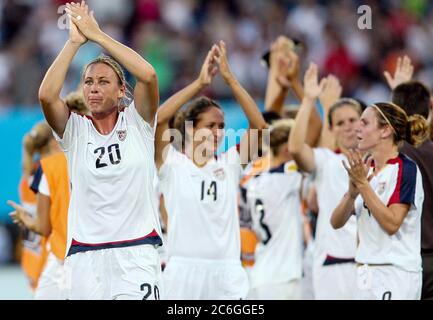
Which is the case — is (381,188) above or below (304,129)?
below

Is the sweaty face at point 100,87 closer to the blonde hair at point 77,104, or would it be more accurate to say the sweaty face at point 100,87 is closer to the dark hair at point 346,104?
the blonde hair at point 77,104

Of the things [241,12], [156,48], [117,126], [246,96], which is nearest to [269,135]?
[246,96]

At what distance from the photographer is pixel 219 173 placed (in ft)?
27.7

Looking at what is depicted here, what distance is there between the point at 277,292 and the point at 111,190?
10.5ft

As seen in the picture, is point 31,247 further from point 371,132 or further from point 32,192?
point 371,132

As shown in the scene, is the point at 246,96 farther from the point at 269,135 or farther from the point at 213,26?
the point at 213,26

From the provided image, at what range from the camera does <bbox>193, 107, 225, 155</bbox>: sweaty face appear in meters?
8.33

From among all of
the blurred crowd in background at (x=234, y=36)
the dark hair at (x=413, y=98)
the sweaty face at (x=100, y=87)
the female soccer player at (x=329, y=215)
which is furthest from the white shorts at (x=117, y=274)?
the blurred crowd in background at (x=234, y=36)

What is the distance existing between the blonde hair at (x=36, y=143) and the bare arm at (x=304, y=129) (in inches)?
94.7

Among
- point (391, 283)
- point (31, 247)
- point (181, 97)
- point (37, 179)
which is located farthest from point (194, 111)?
point (31, 247)

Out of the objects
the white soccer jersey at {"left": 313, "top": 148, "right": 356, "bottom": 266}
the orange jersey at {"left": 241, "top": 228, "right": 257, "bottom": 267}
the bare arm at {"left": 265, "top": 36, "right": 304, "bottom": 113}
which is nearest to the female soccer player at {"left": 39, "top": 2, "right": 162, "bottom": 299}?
the white soccer jersey at {"left": 313, "top": 148, "right": 356, "bottom": 266}
